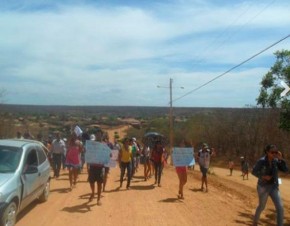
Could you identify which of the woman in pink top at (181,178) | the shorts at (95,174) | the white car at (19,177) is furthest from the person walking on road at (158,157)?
the white car at (19,177)

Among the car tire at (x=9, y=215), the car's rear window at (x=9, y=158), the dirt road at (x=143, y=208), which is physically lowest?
the dirt road at (x=143, y=208)

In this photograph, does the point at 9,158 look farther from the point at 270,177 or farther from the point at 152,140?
the point at 152,140

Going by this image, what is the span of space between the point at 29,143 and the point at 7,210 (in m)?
2.68

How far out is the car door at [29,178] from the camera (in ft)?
30.3

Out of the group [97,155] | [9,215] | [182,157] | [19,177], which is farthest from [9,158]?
[182,157]

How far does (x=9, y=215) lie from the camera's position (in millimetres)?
8289

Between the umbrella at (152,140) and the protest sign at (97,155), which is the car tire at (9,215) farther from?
the umbrella at (152,140)

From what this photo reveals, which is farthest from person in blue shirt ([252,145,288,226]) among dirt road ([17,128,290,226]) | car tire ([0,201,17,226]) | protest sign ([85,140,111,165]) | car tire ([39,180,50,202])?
car tire ([39,180,50,202])

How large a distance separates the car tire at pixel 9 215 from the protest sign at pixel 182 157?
6.13 metres

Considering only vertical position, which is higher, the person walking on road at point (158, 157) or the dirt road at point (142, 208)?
the person walking on road at point (158, 157)

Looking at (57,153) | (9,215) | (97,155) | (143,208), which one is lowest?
(143,208)

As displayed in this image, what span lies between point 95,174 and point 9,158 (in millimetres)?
2870

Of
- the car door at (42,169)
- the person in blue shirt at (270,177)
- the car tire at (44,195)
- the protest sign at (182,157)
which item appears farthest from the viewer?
the protest sign at (182,157)

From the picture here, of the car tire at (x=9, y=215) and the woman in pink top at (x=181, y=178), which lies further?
the woman in pink top at (x=181, y=178)
